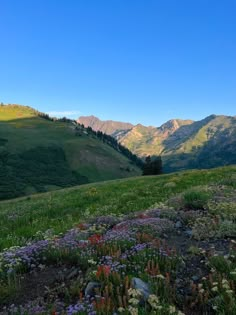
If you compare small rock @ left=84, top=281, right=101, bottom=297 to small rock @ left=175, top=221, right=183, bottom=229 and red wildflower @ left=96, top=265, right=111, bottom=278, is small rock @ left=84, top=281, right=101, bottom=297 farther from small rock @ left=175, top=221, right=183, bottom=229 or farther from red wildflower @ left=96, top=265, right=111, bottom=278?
small rock @ left=175, top=221, right=183, bottom=229

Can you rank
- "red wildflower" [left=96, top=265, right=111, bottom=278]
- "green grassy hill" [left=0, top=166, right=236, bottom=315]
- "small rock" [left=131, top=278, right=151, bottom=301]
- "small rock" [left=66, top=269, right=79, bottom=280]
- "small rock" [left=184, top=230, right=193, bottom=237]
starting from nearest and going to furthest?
"green grassy hill" [left=0, top=166, right=236, bottom=315], "small rock" [left=131, top=278, right=151, bottom=301], "red wildflower" [left=96, top=265, right=111, bottom=278], "small rock" [left=66, top=269, right=79, bottom=280], "small rock" [left=184, top=230, right=193, bottom=237]

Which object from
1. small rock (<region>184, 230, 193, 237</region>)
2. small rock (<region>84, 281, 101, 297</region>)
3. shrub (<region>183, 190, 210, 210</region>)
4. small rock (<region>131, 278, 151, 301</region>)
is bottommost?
small rock (<region>84, 281, 101, 297</region>)

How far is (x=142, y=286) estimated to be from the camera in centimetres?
593

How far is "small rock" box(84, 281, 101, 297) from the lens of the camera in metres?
6.04

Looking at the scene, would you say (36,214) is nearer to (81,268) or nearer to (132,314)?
(81,268)

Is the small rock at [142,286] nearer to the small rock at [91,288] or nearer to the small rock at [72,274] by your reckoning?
the small rock at [91,288]

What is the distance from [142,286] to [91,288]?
856 millimetres

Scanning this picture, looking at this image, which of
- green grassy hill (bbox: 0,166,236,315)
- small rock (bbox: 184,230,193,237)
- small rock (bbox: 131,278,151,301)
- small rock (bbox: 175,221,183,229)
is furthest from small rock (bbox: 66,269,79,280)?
small rock (bbox: 175,221,183,229)

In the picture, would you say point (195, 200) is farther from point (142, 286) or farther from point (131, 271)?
point (142, 286)

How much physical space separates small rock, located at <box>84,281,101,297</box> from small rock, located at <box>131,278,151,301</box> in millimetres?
630

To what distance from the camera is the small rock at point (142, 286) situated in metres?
5.71

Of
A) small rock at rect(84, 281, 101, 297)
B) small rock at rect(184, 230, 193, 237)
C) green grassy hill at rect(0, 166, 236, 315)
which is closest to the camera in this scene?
green grassy hill at rect(0, 166, 236, 315)

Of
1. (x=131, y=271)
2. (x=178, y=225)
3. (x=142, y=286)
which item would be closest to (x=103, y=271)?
(x=131, y=271)

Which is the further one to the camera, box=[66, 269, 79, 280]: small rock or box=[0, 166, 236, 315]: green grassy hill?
box=[66, 269, 79, 280]: small rock
